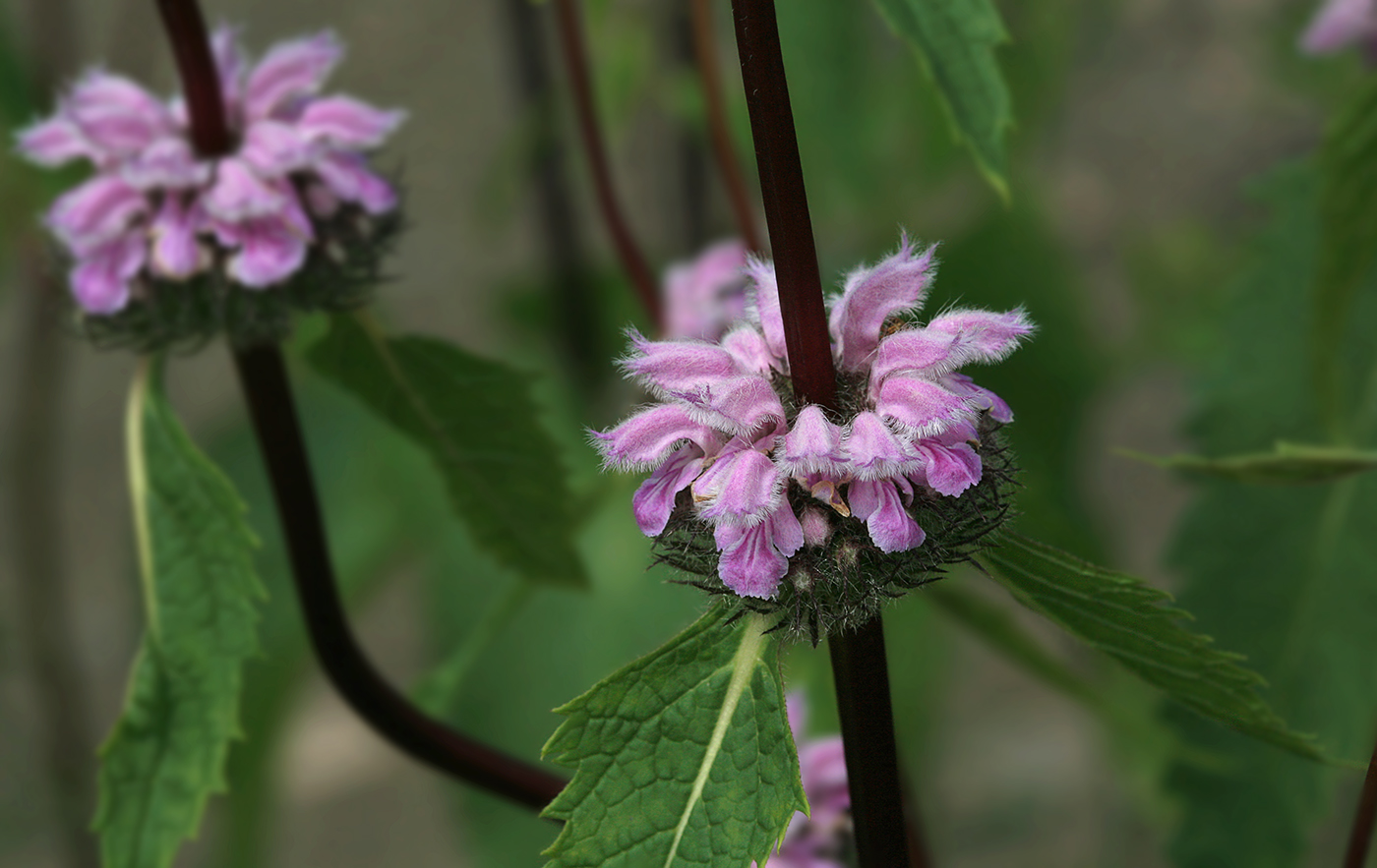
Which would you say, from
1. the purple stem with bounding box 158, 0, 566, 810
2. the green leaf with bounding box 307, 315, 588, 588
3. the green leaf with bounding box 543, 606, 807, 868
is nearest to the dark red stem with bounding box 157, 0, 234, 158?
the purple stem with bounding box 158, 0, 566, 810

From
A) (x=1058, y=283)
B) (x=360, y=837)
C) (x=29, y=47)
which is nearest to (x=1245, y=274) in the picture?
(x=1058, y=283)

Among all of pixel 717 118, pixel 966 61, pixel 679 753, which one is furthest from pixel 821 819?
pixel 717 118

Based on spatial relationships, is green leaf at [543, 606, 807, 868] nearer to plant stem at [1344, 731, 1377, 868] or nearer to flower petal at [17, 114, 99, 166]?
plant stem at [1344, 731, 1377, 868]

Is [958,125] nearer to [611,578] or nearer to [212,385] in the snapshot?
[611,578]

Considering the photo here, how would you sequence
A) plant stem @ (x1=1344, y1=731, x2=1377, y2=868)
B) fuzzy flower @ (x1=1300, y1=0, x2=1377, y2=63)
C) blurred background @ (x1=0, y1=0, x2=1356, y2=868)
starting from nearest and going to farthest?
plant stem @ (x1=1344, y1=731, x2=1377, y2=868)
fuzzy flower @ (x1=1300, y1=0, x2=1377, y2=63)
blurred background @ (x1=0, y1=0, x2=1356, y2=868)

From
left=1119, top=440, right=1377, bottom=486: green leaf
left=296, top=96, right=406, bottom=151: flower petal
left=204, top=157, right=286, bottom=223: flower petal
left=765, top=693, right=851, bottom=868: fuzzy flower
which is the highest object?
left=296, top=96, right=406, bottom=151: flower petal

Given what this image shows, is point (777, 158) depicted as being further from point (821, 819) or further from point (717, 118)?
point (717, 118)

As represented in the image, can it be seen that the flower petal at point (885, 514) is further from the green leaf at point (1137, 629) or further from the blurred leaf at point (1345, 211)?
the blurred leaf at point (1345, 211)
